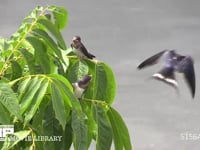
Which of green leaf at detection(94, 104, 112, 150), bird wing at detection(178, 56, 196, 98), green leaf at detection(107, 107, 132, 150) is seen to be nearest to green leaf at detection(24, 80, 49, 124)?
green leaf at detection(94, 104, 112, 150)

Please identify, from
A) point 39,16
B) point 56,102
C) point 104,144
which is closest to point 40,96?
point 56,102

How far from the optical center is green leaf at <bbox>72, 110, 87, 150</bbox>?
4.48 feet

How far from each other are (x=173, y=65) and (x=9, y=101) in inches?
22.5

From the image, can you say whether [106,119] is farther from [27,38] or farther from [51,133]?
[27,38]

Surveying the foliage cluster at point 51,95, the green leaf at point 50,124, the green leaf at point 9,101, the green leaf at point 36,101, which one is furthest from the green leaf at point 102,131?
the green leaf at point 9,101

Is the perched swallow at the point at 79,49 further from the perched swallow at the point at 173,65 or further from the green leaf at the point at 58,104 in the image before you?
the green leaf at the point at 58,104

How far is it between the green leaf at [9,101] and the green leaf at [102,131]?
0.34 metres

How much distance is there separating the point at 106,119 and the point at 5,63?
1.26 ft

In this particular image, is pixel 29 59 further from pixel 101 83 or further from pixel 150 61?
pixel 150 61

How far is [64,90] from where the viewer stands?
4.33 feet

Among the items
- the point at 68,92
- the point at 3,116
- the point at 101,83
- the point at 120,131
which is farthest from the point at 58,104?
the point at 120,131

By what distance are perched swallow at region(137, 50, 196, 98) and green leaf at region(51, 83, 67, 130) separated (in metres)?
0.32

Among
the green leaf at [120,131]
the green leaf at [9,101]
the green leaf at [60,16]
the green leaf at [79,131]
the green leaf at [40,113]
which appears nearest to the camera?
the green leaf at [9,101]

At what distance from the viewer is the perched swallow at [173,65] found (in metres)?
1.44
